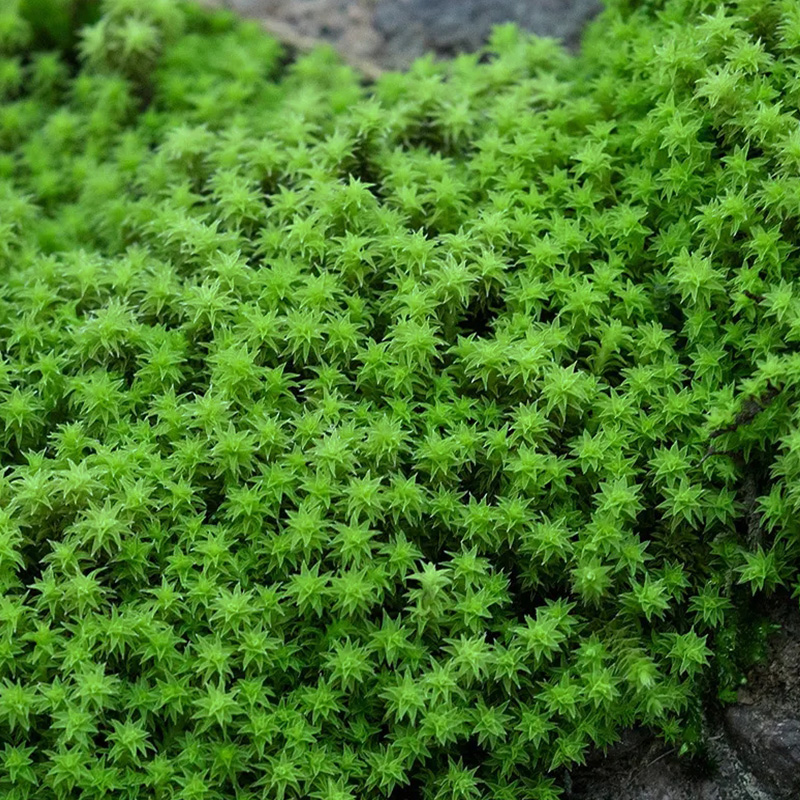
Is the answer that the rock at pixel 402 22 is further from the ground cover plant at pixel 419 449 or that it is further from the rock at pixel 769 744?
the rock at pixel 769 744

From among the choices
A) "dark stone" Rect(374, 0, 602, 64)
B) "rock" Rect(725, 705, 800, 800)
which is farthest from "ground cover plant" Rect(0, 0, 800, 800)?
"dark stone" Rect(374, 0, 602, 64)

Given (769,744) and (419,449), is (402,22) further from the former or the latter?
(769,744)

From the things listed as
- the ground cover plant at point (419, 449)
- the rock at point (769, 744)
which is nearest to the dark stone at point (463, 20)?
the ground cover plant at point (419, 449)

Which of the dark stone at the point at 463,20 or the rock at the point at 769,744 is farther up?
the dark stone at the point at 463,20

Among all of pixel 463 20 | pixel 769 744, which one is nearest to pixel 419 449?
pixel 769 744

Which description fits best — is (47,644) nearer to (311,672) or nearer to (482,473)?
(311,672)

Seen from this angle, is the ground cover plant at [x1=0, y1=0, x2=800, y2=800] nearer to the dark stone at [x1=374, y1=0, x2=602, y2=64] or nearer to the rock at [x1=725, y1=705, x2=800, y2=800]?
the rock at [x1=725, y1=705, x2=800, y2=800]
